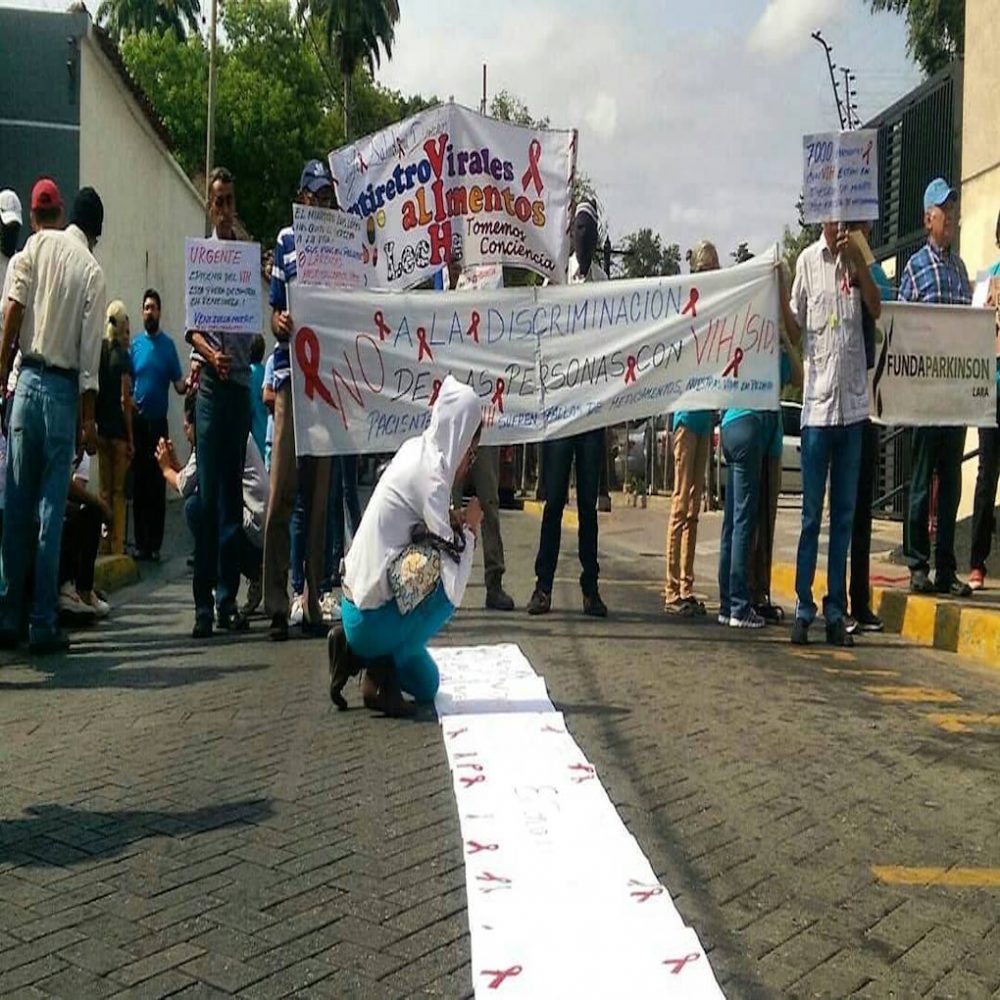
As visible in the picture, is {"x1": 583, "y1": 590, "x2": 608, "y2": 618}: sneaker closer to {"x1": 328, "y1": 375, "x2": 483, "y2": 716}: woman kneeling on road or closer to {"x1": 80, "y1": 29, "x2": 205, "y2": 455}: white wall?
{"x1": 328, "y1": 375, "x2": 483, "y2": 716}: woman kneeling on road

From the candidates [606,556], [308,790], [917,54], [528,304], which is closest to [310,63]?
[917,54]

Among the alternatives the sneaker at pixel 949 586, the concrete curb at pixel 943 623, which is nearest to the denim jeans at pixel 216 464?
the concrete curb at pixel 943 623

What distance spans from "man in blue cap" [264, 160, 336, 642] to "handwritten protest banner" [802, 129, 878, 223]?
2.60m

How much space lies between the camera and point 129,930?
328cm

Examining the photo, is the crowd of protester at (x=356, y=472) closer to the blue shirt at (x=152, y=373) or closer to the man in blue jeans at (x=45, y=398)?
the man in blue jeans at (x=45, y=398)

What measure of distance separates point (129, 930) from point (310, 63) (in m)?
55.2

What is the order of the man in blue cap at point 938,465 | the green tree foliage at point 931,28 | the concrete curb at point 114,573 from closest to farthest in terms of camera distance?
the man in blue cap at point 938,465, the concrete curb at point 114,573, the green tree foliage at point 931,28

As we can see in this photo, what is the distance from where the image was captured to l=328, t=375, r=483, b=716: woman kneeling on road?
534cm

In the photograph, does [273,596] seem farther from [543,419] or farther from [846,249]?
[846,249]

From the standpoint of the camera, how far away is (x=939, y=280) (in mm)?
8188

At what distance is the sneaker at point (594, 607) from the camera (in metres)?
8.02

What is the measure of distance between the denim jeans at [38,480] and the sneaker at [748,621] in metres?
3.69

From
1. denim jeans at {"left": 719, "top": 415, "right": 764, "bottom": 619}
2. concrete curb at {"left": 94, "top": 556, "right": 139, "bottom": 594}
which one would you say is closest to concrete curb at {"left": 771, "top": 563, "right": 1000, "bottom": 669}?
denim jeans at {"left": 719, "top": 415, "right": 764, "bottom": 619}

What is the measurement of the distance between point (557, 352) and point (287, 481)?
6.06 feet
